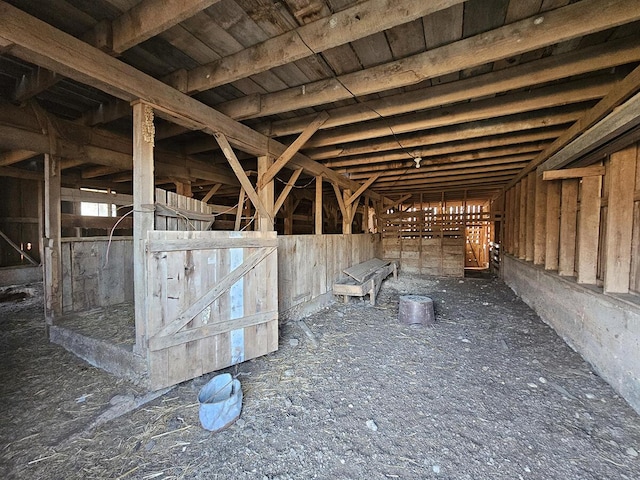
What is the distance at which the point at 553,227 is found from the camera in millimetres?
4262

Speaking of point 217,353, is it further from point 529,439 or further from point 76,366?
point 529,439

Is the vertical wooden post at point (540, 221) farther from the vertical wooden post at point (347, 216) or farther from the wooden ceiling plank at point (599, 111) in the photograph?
the vertical wooden post at point (347, 216)

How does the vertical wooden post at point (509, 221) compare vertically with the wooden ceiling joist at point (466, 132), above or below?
below

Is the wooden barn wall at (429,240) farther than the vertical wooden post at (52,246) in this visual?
Yes

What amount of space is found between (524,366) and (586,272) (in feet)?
4.59

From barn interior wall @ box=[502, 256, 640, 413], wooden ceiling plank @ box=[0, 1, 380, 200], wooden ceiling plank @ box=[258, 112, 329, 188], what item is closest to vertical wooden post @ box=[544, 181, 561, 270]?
barn interior wall @ box=[502, 256, 640, 413]

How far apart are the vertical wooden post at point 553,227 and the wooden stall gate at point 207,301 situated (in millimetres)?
4178

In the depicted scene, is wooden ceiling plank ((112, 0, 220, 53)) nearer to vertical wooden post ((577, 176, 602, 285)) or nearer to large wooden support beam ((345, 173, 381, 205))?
vertical wooden post ((577, 176, 602, 285))

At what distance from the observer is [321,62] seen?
2357 millimetres

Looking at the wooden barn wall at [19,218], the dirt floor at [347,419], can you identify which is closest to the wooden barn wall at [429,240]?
the dirt floor at [347,419]

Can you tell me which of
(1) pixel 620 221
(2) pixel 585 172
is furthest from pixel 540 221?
(1) pixel 620 221

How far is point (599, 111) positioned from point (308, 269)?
384 cm

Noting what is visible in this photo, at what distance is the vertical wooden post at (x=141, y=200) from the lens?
88.3 inches

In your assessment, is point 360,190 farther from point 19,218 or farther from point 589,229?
point 19,218
